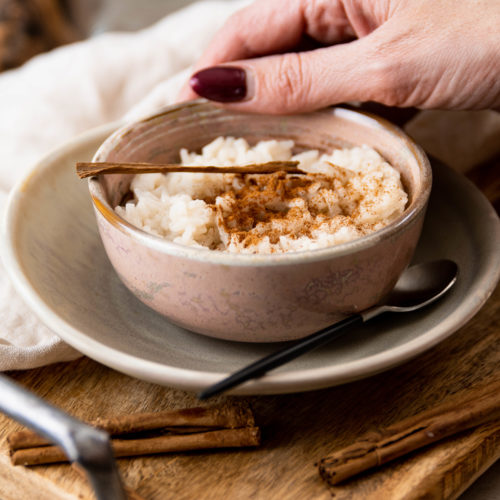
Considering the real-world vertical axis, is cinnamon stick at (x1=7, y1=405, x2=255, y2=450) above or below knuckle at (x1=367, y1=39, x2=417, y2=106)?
below

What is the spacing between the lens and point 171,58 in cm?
A: 207

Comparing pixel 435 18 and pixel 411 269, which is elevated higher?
pixel 435 18

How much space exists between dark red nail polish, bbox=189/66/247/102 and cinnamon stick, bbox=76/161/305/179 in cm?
18

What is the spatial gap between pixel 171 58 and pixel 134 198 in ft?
3.10

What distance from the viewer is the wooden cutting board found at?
0.93 metres

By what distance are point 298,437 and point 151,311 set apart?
0.36m

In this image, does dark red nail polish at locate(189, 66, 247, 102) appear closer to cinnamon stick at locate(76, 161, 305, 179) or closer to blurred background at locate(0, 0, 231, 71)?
cinnamon stick at locate(76, 161, 305, 179)

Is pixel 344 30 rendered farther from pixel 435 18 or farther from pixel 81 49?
pixel 81 49

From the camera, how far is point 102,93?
A: 1.91 m


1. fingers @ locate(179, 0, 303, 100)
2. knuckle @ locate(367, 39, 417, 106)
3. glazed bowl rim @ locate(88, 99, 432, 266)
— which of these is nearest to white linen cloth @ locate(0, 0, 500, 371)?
fingers @ locate(179, 0, 303, 100)

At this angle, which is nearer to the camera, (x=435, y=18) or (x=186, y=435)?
(x=186, y=435)

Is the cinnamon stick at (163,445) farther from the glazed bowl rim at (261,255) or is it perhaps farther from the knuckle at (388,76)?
the knuckle at (388,76)

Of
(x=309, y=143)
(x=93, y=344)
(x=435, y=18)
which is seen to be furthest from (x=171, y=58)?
(x=93, y=344)

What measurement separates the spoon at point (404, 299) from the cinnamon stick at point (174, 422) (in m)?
0.14
